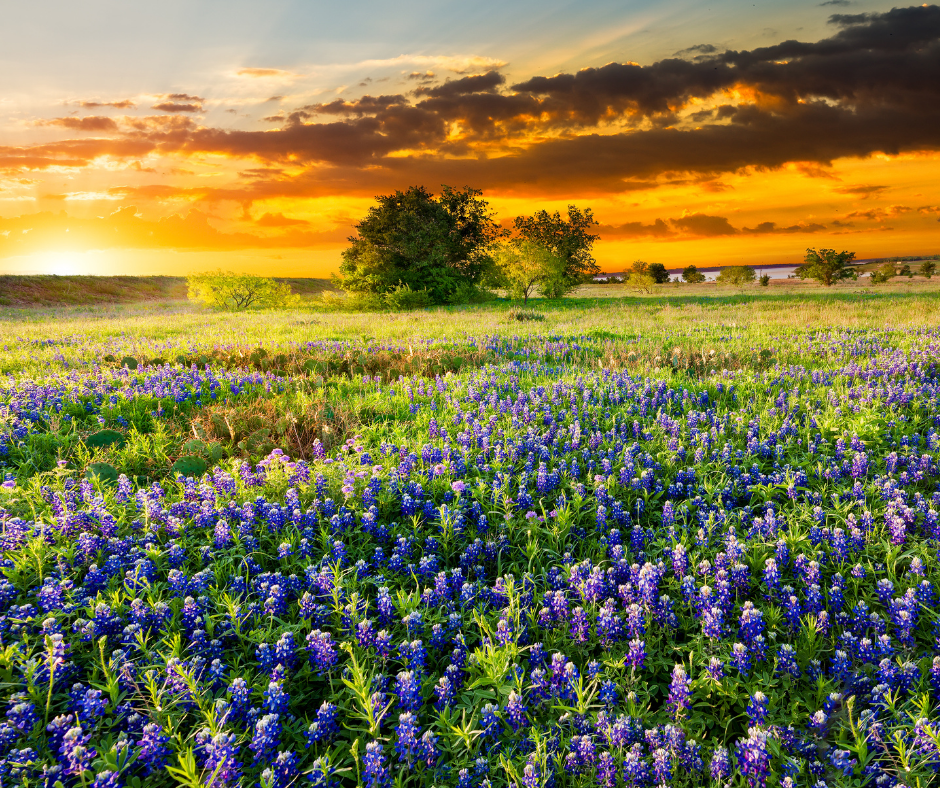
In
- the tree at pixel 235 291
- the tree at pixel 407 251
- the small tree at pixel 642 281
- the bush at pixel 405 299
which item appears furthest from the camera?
the small tree at pixel 642 281

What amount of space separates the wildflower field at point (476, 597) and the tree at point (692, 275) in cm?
14717

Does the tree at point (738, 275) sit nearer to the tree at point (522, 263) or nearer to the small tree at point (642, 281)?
the small tree at point (642, 281)

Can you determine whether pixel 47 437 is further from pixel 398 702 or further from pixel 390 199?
pixel 390 199

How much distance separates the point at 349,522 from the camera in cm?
414

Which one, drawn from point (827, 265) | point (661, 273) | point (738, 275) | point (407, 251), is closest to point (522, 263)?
point (407, 251)

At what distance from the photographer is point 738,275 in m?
110

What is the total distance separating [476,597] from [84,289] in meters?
88.1

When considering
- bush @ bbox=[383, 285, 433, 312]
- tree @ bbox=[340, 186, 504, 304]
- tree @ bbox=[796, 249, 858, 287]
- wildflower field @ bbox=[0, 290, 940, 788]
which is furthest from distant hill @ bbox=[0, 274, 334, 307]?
tree @ bbox=[796, 249, 858, 287]

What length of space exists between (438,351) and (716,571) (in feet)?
28.5

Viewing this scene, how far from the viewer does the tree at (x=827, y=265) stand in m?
68.8

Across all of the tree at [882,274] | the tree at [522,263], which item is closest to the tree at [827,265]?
the tree at [882,274]

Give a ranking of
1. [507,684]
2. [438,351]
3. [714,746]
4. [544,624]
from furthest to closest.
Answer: [438,351]
[544,624]
[507,684]
[714,746]

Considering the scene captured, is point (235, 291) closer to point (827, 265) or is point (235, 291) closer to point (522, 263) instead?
point (522, 263)

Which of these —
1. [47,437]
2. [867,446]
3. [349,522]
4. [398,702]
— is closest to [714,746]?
[398,702]
